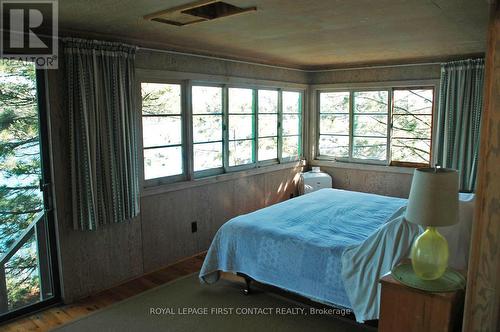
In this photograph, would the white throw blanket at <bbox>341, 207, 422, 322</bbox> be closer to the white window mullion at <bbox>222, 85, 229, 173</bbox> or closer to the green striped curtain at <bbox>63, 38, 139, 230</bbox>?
the green striped curtain at <bbox>63, 38, 139, 230</bbox>

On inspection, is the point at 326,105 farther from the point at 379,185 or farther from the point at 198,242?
the point at 198,242

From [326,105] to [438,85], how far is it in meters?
Answer: 1.65

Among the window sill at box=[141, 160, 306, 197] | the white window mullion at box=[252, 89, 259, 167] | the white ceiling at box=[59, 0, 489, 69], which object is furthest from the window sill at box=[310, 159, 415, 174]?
the white ceiling at box=[59, 0, 489, 69]

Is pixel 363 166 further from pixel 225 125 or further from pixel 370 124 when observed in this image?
pixel 225 125

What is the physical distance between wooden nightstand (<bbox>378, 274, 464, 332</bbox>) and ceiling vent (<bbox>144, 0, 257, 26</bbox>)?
6.17ft

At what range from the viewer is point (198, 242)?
451cm

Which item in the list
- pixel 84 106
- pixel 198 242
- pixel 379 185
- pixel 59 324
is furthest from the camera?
pixel 379 185

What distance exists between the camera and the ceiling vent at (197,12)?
99.0 inches

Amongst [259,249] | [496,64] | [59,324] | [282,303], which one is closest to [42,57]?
[59,324]

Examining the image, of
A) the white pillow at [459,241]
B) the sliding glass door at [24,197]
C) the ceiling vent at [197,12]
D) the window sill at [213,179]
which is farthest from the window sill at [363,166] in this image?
the sliding glass door at [24,197]

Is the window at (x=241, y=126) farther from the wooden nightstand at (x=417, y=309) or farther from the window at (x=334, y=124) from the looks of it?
the wooden nightstand at (x=417, y=309)

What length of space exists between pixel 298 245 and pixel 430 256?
3.77 feet

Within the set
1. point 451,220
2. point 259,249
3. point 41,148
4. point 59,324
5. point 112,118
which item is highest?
point 112,118

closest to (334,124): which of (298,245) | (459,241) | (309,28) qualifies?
(309,28)
